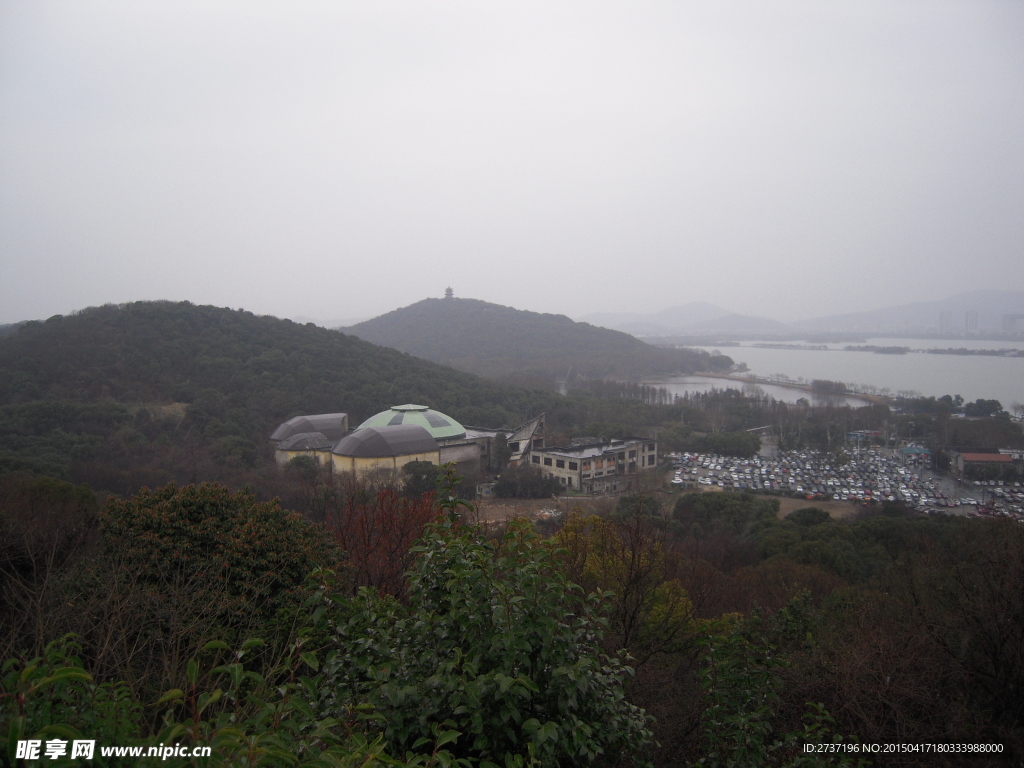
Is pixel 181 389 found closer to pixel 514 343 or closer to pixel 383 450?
pixel 383 450

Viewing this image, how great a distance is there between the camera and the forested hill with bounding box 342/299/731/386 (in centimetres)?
6034

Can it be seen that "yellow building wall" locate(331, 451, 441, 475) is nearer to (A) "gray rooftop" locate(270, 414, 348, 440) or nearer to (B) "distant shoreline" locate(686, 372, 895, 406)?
(A) "gray rooftop" locate(270, 414, 348, 440)

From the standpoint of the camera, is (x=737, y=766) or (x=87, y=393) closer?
(x=737, y=766)

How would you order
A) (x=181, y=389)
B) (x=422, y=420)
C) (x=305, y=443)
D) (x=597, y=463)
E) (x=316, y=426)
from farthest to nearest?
(x=422, y=420), (x=316, y=426), (x=181, y=389), (x=597, y=463), (x=305, y=443)

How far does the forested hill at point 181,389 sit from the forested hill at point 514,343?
799 inches

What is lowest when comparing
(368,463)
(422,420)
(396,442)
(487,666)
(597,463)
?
(597,463)

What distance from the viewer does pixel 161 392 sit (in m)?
26.6

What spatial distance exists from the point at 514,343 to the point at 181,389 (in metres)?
44.0

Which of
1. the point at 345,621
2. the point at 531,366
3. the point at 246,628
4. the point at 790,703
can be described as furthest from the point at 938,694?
the point at 531,366

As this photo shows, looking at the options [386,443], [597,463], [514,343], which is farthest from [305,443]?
[514,343]

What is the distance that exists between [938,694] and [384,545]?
5.71 meters

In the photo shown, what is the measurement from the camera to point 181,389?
88.7 ft

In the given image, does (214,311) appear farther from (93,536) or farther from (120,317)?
(93,536)

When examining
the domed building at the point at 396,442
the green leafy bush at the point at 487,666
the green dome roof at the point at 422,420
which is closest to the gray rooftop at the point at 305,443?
the domed building at the point at 396,442
